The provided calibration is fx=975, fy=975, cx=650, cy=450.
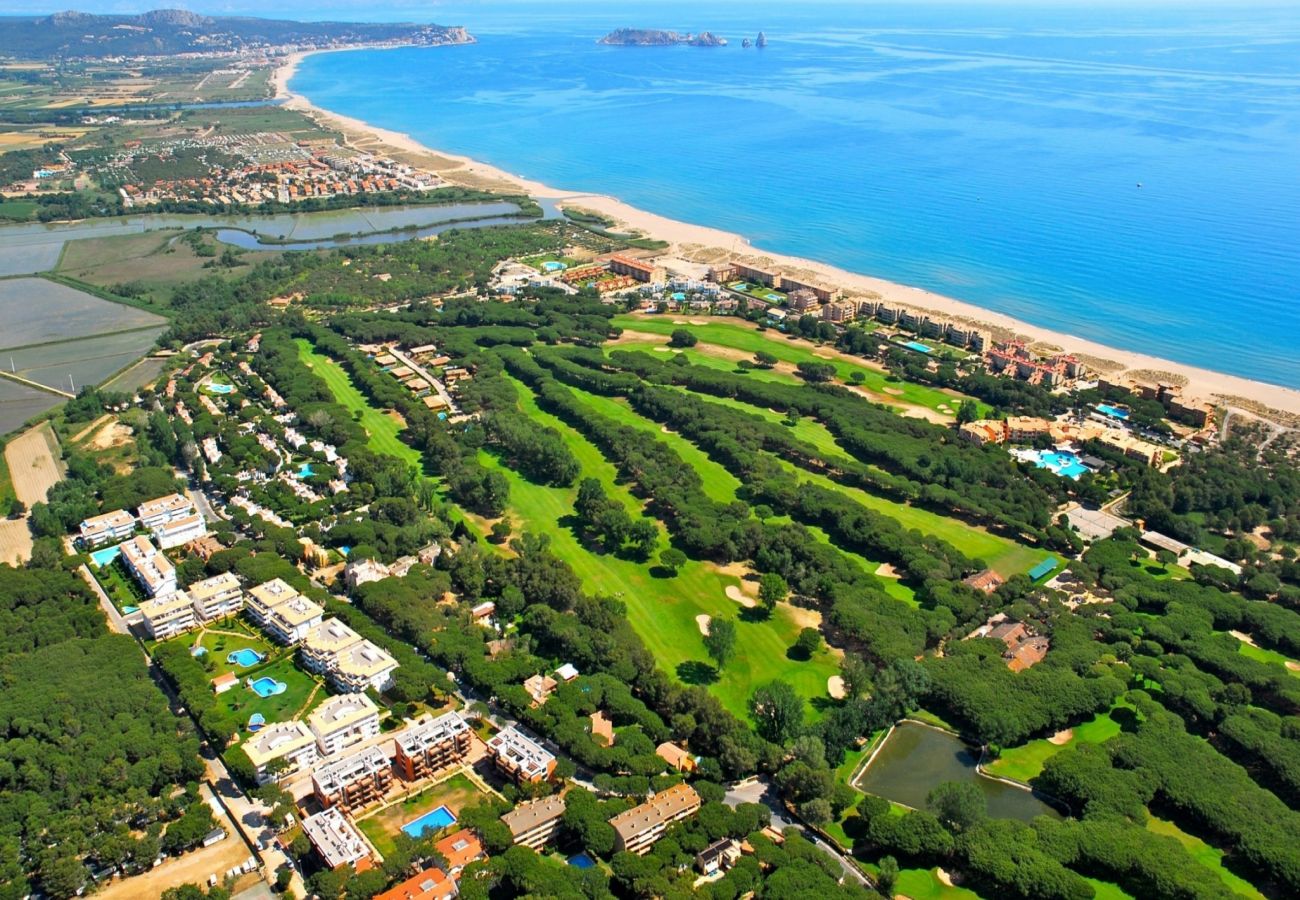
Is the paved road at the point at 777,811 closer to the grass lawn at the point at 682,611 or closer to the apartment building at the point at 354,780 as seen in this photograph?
the grass lawn at the point at 682,611

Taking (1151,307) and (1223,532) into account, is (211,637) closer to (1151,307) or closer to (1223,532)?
(1223,532)

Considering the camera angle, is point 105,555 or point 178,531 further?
point 178,531

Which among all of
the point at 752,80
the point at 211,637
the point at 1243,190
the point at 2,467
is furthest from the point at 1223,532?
the point at 752,80

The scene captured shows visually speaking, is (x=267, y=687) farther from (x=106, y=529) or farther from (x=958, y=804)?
(x=958, y=804)

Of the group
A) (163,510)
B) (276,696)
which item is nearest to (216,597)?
(276,696)

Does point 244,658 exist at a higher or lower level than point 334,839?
lower

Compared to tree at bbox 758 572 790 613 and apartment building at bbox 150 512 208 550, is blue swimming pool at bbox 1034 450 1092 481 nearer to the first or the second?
tree at bbox 758 572 790 613

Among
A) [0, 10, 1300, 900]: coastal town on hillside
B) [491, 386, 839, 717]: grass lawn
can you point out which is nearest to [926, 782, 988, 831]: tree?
[0, 10, 1300, 900]: coastal town on hillside
